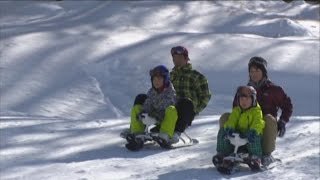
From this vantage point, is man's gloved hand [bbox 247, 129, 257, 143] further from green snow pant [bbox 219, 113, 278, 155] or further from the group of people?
green snow pant [bbox 219, 113, 278, 155]

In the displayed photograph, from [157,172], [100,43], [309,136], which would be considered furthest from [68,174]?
[100,43]

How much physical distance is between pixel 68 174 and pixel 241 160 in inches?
64.2

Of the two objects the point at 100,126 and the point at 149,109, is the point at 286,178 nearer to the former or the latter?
the point at 149,109

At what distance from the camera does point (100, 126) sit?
871cm

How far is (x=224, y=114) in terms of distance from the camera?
22.3 feet

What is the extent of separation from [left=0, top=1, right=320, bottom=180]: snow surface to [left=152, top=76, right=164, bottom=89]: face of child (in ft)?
2.39

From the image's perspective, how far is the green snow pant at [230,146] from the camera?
6.46 metres

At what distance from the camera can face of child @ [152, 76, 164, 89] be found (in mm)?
7426

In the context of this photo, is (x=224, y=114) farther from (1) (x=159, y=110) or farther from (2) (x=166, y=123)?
(1) (x=159, y=110)

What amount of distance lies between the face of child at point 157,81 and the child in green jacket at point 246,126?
116 cm

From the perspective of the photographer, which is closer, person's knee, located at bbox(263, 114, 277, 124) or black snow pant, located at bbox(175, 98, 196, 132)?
person's knee, located at bbox(263, 114, 277, 124)

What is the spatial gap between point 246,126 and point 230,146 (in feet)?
0.81

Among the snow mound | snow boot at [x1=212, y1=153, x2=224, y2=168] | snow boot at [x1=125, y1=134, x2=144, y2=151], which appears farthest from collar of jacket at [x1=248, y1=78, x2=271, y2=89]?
the snow mound

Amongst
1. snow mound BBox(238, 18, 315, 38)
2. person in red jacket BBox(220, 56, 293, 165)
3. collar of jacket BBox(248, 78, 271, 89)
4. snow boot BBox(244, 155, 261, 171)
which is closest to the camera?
snow boot BBox(244, 155, 261, 171)
